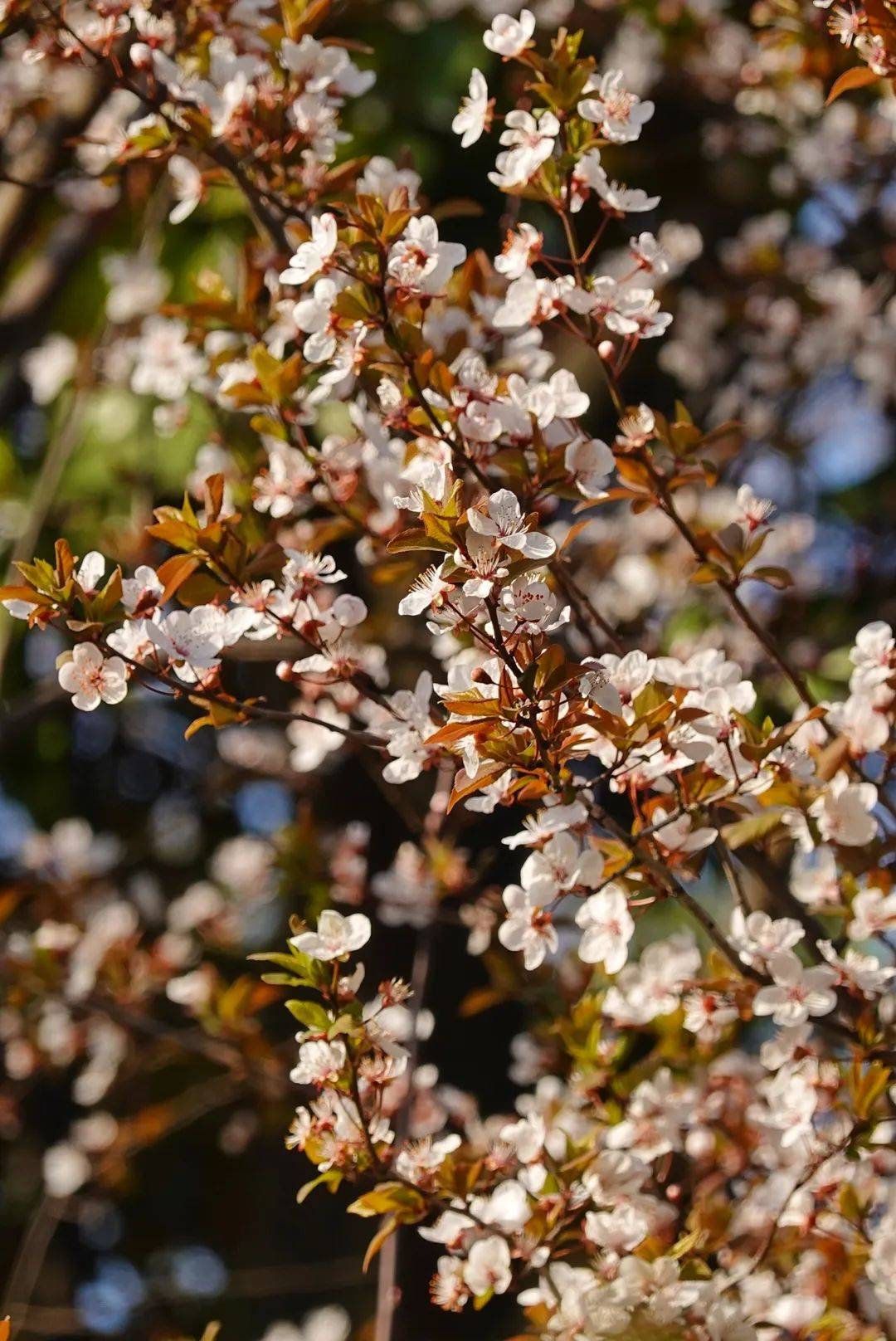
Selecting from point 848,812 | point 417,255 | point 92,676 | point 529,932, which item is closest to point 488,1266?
point 529,932

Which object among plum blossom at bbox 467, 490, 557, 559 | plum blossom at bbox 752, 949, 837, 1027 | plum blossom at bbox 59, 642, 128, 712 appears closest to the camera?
plum blossom at bbox 467, 490, 557, 559

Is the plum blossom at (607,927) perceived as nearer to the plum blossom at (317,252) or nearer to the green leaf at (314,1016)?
the green leaf at (314,1016)

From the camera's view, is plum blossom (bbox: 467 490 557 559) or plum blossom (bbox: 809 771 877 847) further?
plum blossom (bbox: 809 771 877 847)

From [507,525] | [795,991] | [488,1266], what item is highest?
[507,525]

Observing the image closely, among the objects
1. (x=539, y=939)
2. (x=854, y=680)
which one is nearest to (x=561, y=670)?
(x=539, y=939)

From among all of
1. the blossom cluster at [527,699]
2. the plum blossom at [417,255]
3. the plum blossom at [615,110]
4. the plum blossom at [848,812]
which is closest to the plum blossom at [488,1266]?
the blossom cluster at [527,699]

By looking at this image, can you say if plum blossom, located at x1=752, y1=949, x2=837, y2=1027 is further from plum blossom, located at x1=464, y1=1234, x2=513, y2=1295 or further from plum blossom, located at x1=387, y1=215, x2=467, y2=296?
plum blossom, located at x1=387, y1=215, x2=467, y2=296

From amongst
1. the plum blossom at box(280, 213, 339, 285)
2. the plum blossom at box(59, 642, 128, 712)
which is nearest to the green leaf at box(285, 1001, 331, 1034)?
the plum blossom at box(59, 642, 128, 712)

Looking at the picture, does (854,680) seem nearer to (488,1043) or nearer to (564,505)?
(564,505)

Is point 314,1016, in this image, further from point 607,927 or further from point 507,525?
point 507,525

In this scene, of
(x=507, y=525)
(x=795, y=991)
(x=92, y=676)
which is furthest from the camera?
(x=795, y=991)

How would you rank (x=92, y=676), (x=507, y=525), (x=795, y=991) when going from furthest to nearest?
(x=795, y=991) → (x=92, y=676) → (x=507, y=525)

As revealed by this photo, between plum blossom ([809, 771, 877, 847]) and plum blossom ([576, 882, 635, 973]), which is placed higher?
plum blossom ([809, 771, 877, 847])

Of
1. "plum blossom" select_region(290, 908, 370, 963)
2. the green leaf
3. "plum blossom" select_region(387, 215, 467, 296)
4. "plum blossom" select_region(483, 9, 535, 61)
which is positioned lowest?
the green leaf
